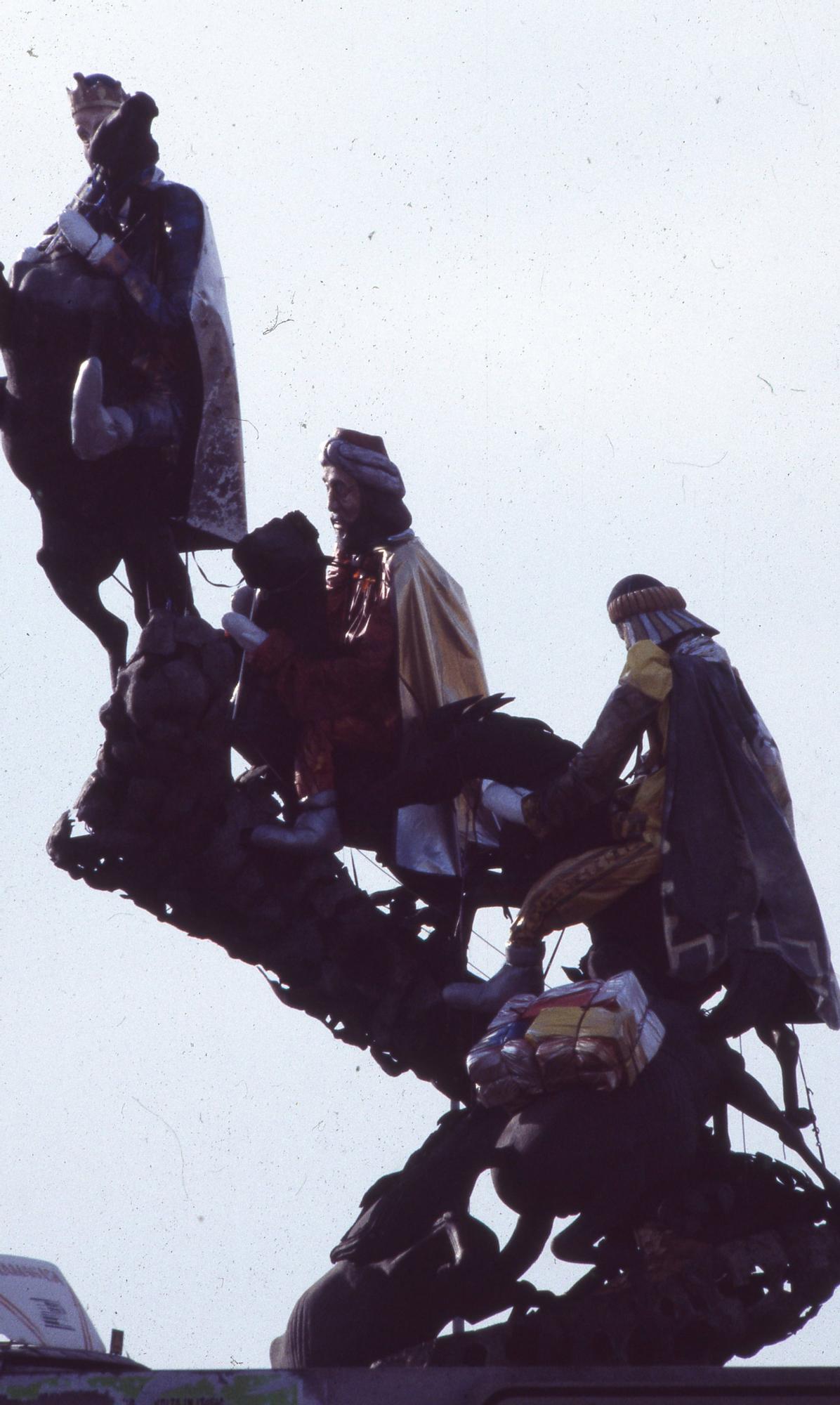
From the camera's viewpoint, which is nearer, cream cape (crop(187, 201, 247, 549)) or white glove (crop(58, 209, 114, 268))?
white glove (crop(58, 209, 114, 268))

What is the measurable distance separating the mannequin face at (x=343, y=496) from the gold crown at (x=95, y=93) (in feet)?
5.59

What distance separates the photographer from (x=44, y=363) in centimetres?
898

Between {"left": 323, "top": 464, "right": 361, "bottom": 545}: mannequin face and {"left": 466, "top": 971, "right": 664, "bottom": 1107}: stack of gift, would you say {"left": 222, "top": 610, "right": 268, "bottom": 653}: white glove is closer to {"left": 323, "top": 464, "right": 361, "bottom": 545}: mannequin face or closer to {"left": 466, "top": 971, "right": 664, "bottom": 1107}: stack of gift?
{"left": 323, "top": 464, "right": 361, "bottom": 545}: mannequin face

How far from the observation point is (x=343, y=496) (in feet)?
30.5

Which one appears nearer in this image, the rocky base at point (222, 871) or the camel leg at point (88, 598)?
the rocky base at point (222, 871)

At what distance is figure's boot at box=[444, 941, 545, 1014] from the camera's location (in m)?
8.34

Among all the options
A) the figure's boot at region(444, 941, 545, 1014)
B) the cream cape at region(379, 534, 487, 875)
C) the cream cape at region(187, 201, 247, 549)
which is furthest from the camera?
the cream cape at region(187, 201, 247, 549)

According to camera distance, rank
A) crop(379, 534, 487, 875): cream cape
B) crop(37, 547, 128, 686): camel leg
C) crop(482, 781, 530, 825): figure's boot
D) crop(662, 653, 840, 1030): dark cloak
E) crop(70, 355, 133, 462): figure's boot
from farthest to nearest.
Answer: crop(37, 547, 128, 686): camel leg, crop(379, 534, 487, 875): cream cape, crop(70, 355, 133, 462): figure's boot, crop(482, 781, 530, 825): figure's boot, crop(662, 653, 840, 1030): dark cloak

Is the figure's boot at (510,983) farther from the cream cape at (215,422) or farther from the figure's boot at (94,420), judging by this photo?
the figure's boot at (94,420)

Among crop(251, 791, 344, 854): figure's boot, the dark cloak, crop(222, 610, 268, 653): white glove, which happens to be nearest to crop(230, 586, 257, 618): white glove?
crop(222, 610, 268, 653): white glove

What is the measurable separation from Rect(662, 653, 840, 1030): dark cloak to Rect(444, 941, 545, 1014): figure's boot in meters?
0.56

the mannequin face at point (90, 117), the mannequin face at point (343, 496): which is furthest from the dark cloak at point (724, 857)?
the mannequin face at point (90, 117)

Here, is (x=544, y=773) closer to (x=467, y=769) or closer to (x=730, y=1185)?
(x=467, y=769)

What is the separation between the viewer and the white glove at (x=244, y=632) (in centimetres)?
890
